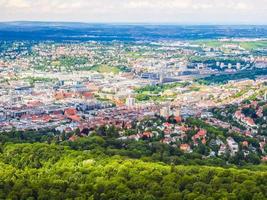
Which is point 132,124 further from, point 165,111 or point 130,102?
point 130,102

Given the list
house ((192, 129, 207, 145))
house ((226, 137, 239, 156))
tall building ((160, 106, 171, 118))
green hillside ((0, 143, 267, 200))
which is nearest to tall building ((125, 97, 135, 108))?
tall building ((160, 106, 171, 118))

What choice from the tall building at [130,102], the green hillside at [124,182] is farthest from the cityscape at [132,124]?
the tall building at [130,102]

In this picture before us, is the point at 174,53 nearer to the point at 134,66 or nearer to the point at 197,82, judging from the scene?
the point at 134,66

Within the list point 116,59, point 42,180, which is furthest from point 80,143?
point 116,59

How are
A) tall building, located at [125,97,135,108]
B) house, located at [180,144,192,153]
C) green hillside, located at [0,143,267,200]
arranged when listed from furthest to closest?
tall building, located at [125,97,135,108]
house, located at [180,144,192,153]
green hillside, located at [0,143,267,200]

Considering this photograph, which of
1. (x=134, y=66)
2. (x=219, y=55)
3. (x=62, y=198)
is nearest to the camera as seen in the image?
(x=62, y=198)

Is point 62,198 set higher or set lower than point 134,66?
higher

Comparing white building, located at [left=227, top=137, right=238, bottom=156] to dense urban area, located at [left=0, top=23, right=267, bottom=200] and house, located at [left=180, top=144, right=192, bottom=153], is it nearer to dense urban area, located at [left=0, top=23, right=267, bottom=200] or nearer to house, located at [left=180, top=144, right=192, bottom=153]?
dense urban area, located at [left=0, top=23, right=267, bottom=200]
